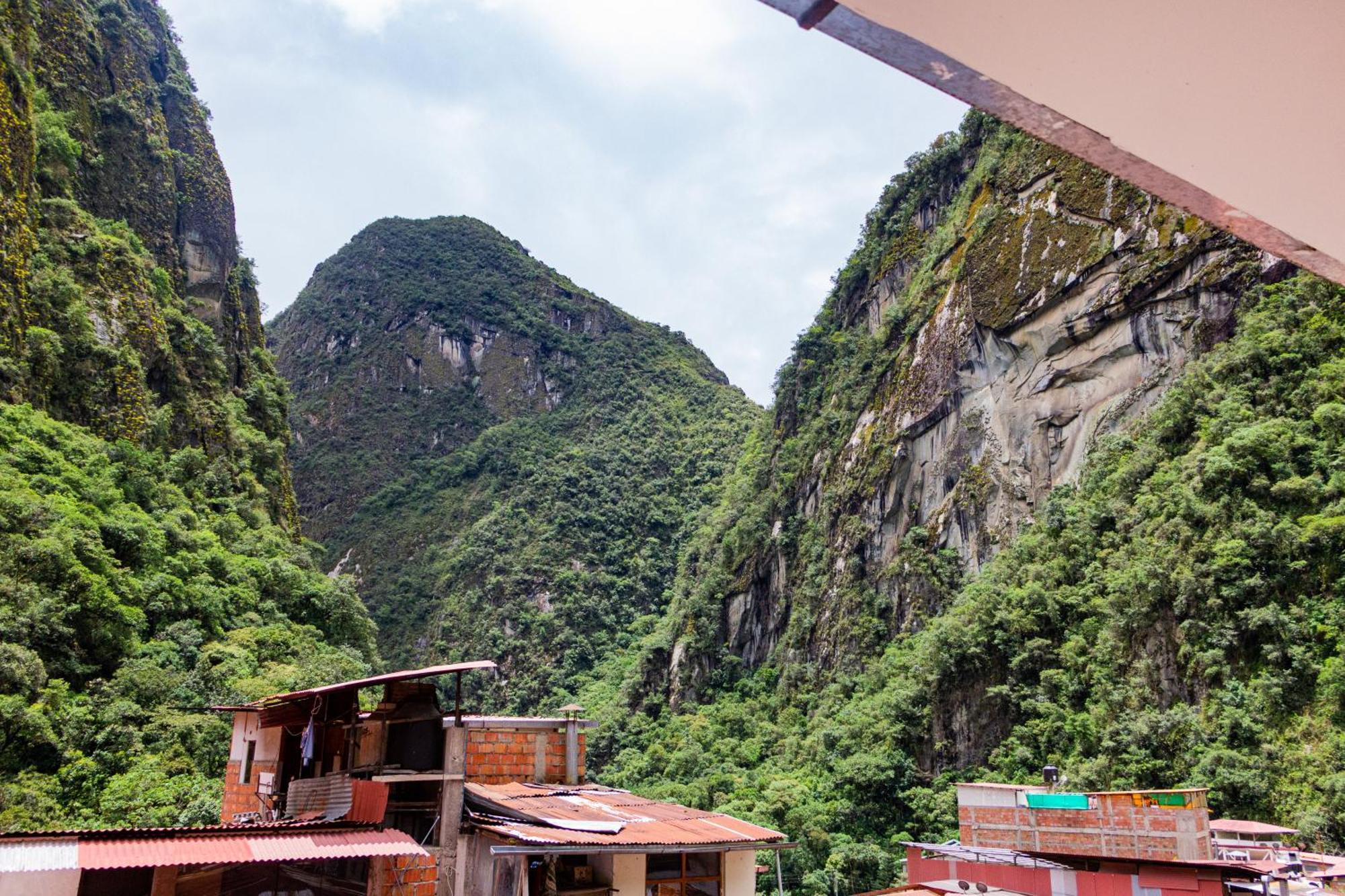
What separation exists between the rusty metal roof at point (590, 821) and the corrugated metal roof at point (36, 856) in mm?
2658

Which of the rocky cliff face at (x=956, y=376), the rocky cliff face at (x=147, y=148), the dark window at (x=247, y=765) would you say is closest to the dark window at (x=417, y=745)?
the dark window at (x=247, y=765)

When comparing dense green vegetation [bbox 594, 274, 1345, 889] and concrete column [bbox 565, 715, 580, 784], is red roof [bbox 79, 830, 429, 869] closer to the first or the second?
concrete column [bbox 565, 715, 580, 784]

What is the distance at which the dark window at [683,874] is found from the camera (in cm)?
715

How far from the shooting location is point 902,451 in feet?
97.6

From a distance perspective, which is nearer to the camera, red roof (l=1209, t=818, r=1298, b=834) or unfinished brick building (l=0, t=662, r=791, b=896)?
unfinished brick building (l=0, t=662, r=791, b=896)

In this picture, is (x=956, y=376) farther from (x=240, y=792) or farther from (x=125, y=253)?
(x=125, y=253)

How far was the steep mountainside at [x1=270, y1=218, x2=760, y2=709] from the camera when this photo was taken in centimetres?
5306

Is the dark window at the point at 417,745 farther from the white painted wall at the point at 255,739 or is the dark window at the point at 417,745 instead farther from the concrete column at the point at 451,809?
the white painted wall at the point at 255,739

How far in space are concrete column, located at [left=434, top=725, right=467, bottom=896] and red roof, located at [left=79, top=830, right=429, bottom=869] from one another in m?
1.09

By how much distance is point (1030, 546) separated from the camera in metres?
23.0

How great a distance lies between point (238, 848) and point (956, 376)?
25770mm

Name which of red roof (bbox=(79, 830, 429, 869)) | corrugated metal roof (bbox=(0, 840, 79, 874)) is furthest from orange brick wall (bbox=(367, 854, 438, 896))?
corrugated metal roof (bbox=(0, 840, 79, 874))

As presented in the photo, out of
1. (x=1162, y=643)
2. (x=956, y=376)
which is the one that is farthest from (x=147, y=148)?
(x=1162, y=643)

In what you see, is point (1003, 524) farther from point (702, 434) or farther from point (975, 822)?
point (702, 434)
